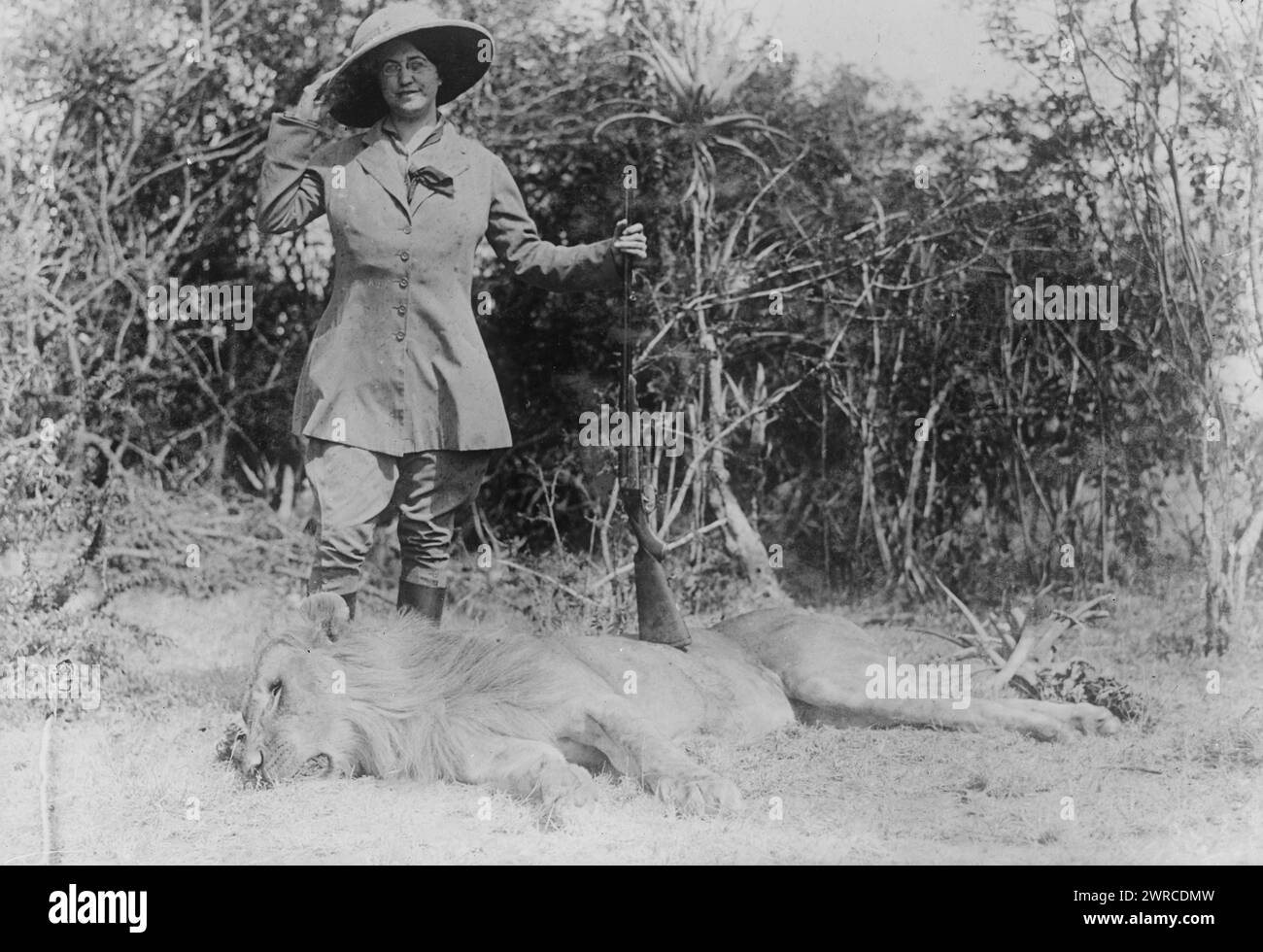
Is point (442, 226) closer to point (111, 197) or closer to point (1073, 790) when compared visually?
point (111, 197)

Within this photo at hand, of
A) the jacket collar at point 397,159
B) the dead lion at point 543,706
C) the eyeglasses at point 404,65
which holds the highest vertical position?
the eyeglasses at point 404,65

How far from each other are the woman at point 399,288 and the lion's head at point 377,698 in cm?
42

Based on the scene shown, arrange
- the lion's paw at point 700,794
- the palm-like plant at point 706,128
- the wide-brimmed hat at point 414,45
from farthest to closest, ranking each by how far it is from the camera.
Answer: the palm-like plant at point 706,128, the wide-brimmed hat at point 414,45, the lion's paw at point 700,794

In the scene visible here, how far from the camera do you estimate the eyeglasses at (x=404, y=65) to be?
6027 millimetres

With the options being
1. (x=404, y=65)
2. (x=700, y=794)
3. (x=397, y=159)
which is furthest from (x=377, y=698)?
(x=404, y=65)

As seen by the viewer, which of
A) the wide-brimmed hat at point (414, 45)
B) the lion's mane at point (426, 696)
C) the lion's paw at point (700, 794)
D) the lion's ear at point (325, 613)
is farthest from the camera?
the wide-brimmed hat at point (414, 45)

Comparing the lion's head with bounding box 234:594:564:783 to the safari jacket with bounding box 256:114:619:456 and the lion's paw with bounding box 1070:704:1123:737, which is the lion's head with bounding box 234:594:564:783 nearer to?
the safari jacket with bounding box 256:114:619:456

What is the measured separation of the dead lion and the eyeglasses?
212 cm

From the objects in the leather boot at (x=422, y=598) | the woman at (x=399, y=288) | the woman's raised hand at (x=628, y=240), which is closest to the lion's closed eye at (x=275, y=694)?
the woman at (x=399, y=288)

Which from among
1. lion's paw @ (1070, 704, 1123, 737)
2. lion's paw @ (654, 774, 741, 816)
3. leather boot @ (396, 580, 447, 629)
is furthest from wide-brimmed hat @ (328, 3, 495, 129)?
lion's paw @ (1070, 704, 1123, 737)

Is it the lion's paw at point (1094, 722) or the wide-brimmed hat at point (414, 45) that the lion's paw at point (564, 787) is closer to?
the lion's paw at point (1094, 722)

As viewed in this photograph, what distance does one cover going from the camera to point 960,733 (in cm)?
585

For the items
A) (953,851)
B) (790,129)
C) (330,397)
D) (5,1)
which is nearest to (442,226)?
(330,397)

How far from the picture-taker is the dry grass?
4.79 m
